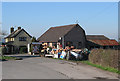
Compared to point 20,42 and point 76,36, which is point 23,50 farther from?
point 76,36

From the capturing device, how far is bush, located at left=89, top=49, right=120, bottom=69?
1459 cm

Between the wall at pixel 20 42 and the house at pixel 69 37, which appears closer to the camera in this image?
the house at pixel 69 37

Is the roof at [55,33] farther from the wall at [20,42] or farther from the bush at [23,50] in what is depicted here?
the bush at [23,50]

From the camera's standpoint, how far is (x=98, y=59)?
59.8ft

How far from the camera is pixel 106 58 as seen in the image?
641 inches

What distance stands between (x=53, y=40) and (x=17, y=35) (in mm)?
9137

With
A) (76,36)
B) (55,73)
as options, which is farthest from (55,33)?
(55,73)

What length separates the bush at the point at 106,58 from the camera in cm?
1459

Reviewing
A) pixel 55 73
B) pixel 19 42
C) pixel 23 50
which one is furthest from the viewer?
pixel 19 42

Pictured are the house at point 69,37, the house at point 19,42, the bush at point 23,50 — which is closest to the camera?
the house at point 69,37

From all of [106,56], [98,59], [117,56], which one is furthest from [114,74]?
[98,59]

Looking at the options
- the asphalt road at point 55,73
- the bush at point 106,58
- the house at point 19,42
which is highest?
the house at point 19,42

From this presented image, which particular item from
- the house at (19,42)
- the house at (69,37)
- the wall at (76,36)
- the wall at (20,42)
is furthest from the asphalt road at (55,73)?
the wall at (20,42)

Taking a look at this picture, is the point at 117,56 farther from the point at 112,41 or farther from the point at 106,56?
the point at 112,41
